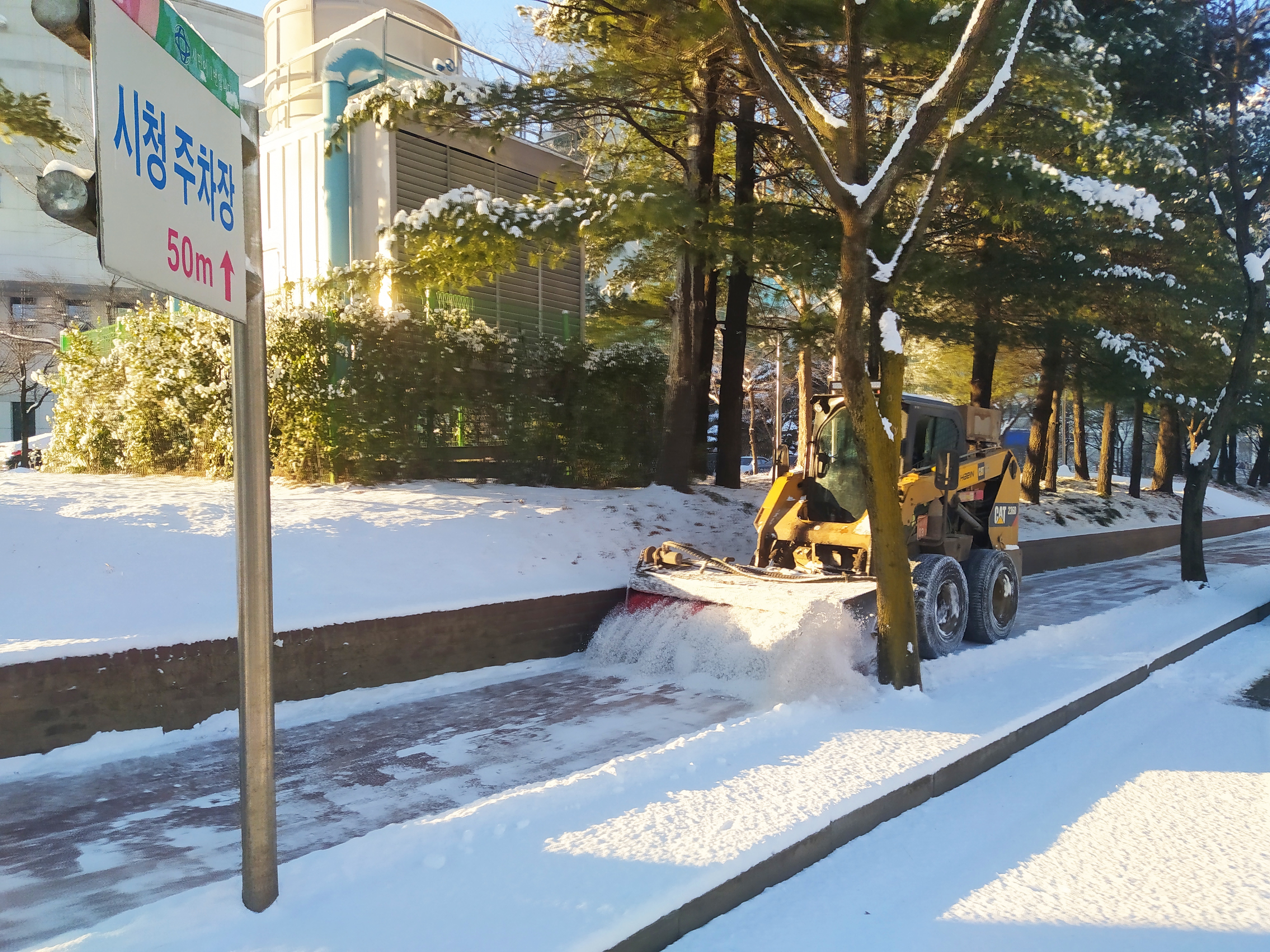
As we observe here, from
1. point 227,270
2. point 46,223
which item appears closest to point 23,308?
point 46,223

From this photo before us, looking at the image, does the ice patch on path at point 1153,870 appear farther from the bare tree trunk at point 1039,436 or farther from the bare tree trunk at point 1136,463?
the bare tree trunk at point 1136,463

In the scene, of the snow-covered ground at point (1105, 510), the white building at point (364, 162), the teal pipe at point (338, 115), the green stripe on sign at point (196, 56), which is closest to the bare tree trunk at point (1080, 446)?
the snow-covered ground at point (1105, 510)

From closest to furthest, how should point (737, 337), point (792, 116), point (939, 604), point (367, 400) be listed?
point (792, 116)
point (939, 604)
point (367, 400)
point (737, 337)

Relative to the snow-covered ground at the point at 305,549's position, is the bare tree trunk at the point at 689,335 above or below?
above

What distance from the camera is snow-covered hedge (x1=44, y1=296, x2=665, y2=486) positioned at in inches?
407

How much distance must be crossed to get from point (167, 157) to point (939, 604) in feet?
25.1

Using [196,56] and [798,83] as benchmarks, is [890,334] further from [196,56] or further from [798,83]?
[196,56]

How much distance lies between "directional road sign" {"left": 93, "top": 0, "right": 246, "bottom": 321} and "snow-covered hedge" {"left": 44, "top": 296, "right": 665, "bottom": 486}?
7070 mm

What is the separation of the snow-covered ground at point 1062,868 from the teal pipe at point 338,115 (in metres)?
11.1

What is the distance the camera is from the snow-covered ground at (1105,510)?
19406 mm

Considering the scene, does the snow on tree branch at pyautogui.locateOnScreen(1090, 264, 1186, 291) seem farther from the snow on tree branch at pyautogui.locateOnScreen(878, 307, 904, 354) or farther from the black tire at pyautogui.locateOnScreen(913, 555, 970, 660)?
the snow on tree branch at pyautogui.locateOnScreen(878, 307, 904, 354)

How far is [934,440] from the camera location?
9672mm

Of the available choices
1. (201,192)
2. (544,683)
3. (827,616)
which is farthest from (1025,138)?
(201,192)

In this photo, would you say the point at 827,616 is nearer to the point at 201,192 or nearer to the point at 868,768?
the point at 868,768
